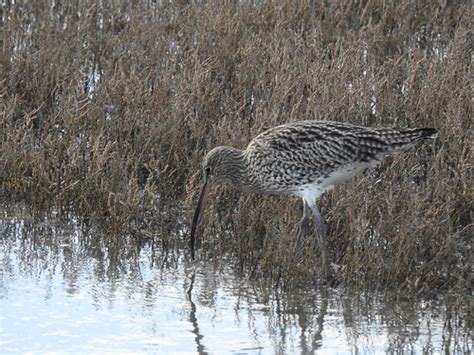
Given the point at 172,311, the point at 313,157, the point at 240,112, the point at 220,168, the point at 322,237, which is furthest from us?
the point at 240,112

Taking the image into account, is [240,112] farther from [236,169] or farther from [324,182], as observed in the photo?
[324,182]

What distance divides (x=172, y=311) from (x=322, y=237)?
3.51 ft

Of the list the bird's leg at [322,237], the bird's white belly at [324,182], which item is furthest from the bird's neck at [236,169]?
the bird's leg at [322,237]

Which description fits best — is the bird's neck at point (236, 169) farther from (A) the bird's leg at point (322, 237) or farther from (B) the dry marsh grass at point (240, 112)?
(A) the bird's leg at point (322, 237)

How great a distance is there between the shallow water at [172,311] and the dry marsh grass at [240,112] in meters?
0.18

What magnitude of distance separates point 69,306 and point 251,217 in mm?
1406

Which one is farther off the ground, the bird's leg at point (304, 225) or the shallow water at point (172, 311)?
the bird's leg at point (304, 225)

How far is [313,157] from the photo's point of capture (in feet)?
25.0

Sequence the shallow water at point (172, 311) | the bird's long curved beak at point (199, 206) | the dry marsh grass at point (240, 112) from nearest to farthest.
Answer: the shallow water at point (172, 311) → the dry marsh grass at point (240, 112) → the bird's long curved beak at point (199, 206)

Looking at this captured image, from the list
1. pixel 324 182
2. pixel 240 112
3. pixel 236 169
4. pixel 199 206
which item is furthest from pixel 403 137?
pixel 240 112

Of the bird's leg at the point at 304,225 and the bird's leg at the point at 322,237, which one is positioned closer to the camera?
the bird's leg at the point at 322,237

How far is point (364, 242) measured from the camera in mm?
7246

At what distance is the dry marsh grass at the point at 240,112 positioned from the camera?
755cm

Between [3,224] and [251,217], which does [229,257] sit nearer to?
[251,217]
